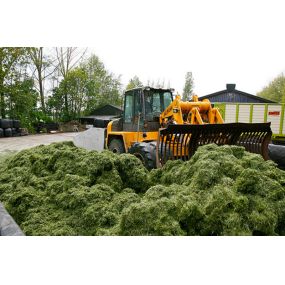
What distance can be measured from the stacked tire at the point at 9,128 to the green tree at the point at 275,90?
24.3 m

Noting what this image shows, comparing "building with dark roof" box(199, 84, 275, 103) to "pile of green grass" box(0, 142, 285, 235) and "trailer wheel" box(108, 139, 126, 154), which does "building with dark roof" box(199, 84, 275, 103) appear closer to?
"trailer wheel" box(108, 139, 126, 154)

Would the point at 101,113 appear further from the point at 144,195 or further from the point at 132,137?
the point at 144,195

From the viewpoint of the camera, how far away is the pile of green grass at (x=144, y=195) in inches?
95.6

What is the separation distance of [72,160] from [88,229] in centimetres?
142

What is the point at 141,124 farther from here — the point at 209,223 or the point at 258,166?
the point at 209,223

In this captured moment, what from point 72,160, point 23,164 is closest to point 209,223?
point 72,160

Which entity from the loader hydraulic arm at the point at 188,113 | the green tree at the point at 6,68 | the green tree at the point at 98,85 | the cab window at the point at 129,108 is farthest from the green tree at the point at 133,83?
the loader hydraulic arm at the point at 188,113

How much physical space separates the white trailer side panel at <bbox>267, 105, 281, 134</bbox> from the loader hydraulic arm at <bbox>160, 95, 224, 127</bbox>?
6839 millimetres

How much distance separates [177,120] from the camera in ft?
18.6

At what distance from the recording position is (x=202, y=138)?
16.2ft

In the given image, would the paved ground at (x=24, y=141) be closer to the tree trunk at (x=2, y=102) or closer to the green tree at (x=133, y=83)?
the tree trunk at (x=2, y=102)

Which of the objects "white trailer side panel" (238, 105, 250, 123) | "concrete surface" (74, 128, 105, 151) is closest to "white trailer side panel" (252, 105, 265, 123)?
"white trailer side panel" (238, 105, 250, 123)

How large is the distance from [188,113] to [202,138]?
3.72ft

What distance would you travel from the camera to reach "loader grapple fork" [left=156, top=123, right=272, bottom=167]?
4688mm
